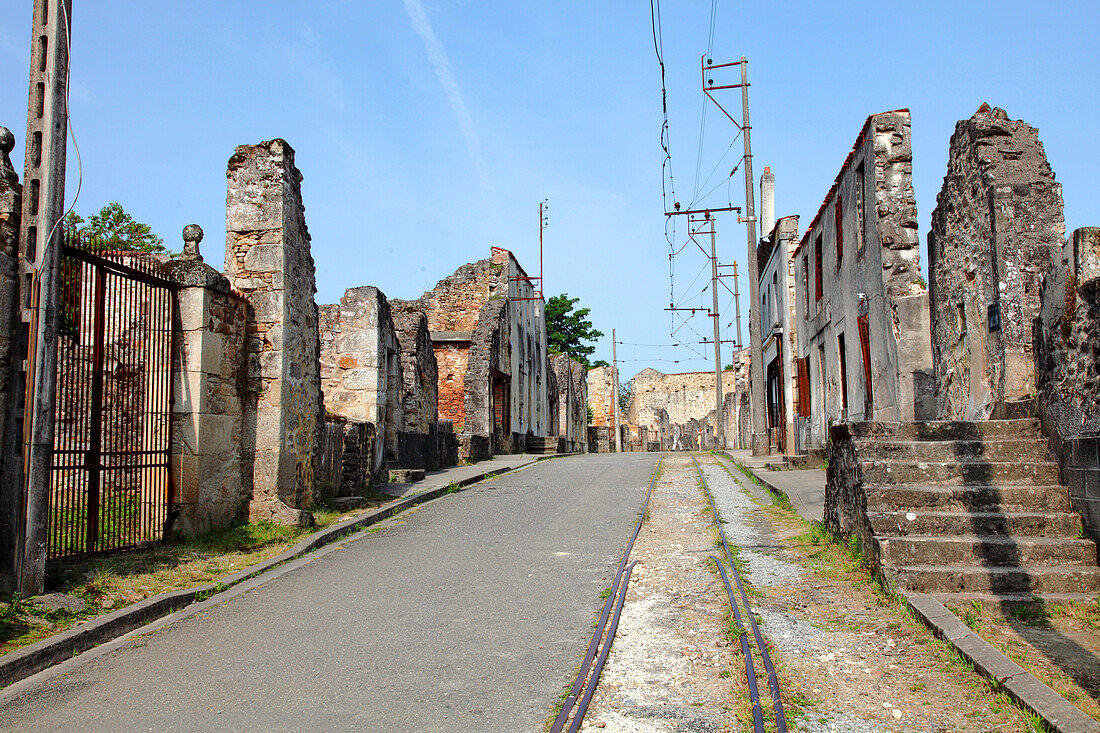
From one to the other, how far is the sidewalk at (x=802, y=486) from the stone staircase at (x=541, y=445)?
48.3ft

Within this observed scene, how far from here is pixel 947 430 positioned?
7113 millimetres

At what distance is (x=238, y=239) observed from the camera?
9.78m

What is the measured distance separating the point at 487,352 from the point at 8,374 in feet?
68.2

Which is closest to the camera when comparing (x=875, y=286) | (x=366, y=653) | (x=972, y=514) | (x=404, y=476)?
(x=366, y=653)

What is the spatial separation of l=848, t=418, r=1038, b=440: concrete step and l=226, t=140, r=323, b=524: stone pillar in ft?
20.3

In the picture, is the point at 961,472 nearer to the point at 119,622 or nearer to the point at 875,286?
the point at 119,622

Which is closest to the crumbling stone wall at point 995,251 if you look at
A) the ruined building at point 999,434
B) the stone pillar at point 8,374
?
the ruined building at point 999,434

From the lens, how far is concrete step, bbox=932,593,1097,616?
5.28 meters

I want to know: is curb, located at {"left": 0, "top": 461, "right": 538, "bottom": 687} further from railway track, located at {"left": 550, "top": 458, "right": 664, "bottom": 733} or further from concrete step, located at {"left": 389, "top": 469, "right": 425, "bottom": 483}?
concrete step, located at {"left": 389, "top": 469, "right": 425, "bottom": 483}

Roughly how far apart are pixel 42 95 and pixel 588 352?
50.5m

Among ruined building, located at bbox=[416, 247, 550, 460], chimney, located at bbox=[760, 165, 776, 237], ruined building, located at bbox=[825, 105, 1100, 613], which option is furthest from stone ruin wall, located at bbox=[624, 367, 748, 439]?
ruined building, located at bbox=[825, 105, 1100, 613]

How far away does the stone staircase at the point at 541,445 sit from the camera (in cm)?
3235

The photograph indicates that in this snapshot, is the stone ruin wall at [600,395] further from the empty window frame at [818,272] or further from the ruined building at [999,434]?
the ruined building at [999,434]

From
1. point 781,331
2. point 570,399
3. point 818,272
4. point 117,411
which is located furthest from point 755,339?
point 570,399
